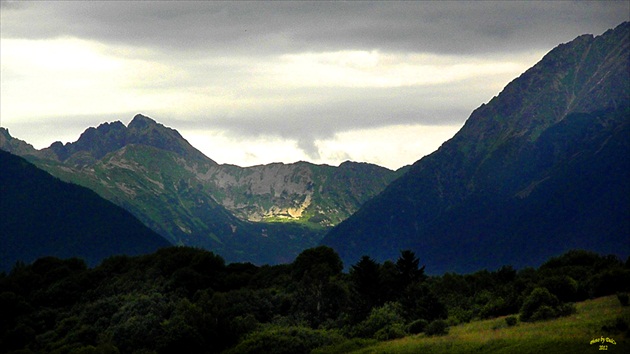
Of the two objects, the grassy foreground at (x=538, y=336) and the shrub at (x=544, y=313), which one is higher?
the shrub at (x=544, y=313)

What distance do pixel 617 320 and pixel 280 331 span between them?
2631 inches

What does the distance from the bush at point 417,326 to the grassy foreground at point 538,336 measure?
462 cm

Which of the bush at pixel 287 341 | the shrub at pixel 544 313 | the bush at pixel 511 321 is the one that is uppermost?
the shrub at pixel 544 313

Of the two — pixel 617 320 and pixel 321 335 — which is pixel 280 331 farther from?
pixel 617 320

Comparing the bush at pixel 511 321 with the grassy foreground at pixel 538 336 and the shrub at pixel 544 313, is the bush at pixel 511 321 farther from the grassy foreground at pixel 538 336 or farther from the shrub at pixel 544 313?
the shrub at pixel 544 313

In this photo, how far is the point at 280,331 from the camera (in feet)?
492

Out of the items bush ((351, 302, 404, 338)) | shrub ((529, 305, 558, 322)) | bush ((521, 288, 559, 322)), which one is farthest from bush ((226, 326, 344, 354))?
shrub ((529, 305, 558, 322))

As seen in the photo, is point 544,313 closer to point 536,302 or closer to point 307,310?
point 536,302

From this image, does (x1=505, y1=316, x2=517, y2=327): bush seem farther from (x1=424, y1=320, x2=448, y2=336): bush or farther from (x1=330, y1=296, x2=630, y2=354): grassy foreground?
(x1=424, y1=320, x2=448, y2=336): bush

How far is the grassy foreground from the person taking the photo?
315 ft

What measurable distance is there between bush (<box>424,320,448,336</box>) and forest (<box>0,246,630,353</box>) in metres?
0.15

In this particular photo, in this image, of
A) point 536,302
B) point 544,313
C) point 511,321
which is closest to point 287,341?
point 511,321

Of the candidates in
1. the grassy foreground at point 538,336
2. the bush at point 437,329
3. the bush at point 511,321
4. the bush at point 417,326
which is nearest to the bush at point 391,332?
the bush at point 417,326

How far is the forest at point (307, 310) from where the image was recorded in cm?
13538
